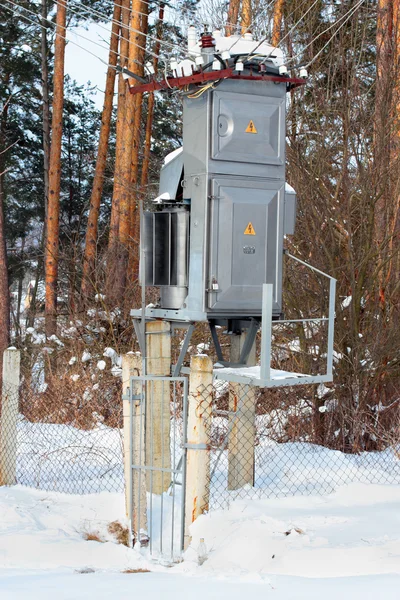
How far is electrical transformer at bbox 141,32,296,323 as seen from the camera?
20.7 ft

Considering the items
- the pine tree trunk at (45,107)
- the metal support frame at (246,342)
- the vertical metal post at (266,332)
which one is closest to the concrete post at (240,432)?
the metal support frame at (246,342)

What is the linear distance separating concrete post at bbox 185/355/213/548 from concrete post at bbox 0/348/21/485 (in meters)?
2.59

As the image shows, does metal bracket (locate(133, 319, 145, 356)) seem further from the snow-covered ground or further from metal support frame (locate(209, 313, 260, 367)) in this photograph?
the snow-covered ground

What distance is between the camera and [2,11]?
919 inches

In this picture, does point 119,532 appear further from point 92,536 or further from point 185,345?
point 185,345

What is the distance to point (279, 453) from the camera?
9508mm

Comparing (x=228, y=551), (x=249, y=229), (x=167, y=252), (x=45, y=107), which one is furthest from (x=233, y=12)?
(x=45, y=107)

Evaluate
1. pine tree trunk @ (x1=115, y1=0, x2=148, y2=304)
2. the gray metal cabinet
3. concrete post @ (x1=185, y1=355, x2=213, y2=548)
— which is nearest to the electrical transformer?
the gray metal cabinet

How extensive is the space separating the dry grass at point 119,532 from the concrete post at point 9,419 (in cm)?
156

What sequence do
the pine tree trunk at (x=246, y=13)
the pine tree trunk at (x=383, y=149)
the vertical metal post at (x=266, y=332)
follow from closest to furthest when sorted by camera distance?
1. the vertical metal post at (x=266, y=332)
2. the pine tree trunk at (x=383, y=149)
3. the pine tree trunk at (x=246, y=13)

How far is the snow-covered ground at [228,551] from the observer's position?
5.14 meters

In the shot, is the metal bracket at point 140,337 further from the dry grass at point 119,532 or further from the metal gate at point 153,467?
the dry grass at point 119,532

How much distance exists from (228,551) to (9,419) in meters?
3.11

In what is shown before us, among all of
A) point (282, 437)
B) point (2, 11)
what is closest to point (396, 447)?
point (282, 437)
